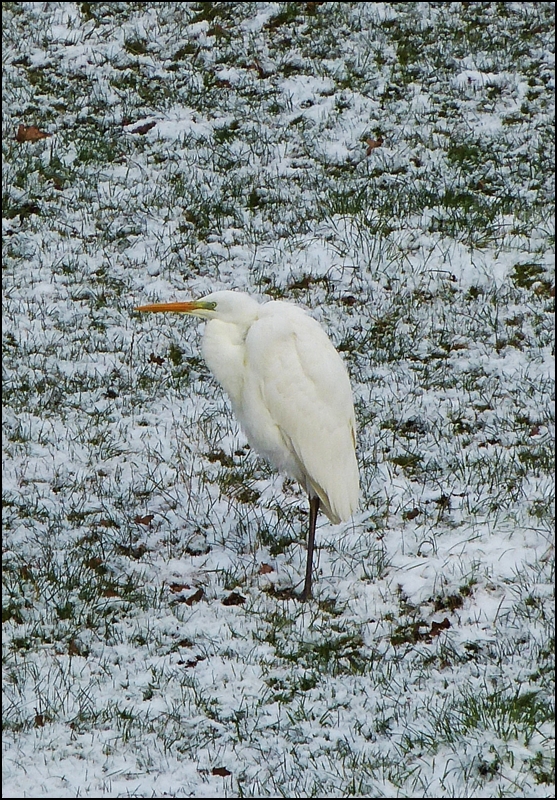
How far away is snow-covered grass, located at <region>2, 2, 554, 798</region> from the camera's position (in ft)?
13.1

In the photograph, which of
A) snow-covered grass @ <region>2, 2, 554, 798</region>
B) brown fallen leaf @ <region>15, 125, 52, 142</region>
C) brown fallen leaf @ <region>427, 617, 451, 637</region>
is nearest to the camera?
snow-covered grass @ <region>2, 2, 554, 798</region>

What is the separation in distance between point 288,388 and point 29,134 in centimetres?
589

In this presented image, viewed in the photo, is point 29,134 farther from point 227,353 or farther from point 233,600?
point 233,600

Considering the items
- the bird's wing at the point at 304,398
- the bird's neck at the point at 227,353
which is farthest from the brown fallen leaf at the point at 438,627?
the bird's neck at the point at 227,353

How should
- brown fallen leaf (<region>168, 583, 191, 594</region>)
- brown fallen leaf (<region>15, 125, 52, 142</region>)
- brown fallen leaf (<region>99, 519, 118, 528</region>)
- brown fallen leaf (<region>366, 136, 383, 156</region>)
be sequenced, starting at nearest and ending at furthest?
brown fallen leaf (<region>168, 583, 191, 594</region>) → brown fallen leaf (<region>99, 519, 118, 528</region>) → brown fallen leaf (<region>366, 136, 383, 156</region>) → brown fallen leaf (<region>15, 125, 52, 142</region>)

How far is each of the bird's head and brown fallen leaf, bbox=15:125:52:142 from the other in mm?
5226

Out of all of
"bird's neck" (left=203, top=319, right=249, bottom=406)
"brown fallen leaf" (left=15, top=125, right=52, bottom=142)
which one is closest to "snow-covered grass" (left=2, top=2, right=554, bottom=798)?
"brown fallen leaf" (left=15, top=125, right=52, bottom=142)

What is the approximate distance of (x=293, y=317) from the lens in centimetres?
489

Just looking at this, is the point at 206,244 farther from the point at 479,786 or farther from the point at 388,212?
the point at 479,786

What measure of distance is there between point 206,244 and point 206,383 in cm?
184

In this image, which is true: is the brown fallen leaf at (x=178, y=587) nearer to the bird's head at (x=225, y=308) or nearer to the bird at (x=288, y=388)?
the bird at (x=288, y=388)

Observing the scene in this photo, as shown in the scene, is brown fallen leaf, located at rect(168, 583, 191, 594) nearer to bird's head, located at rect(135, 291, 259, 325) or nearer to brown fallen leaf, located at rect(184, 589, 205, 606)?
brown fallen leaf, located at rect(184, 589, 205, 606)

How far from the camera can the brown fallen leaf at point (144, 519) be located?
17.9ft

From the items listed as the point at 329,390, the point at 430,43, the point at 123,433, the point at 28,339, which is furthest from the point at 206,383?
the point at 430,43
